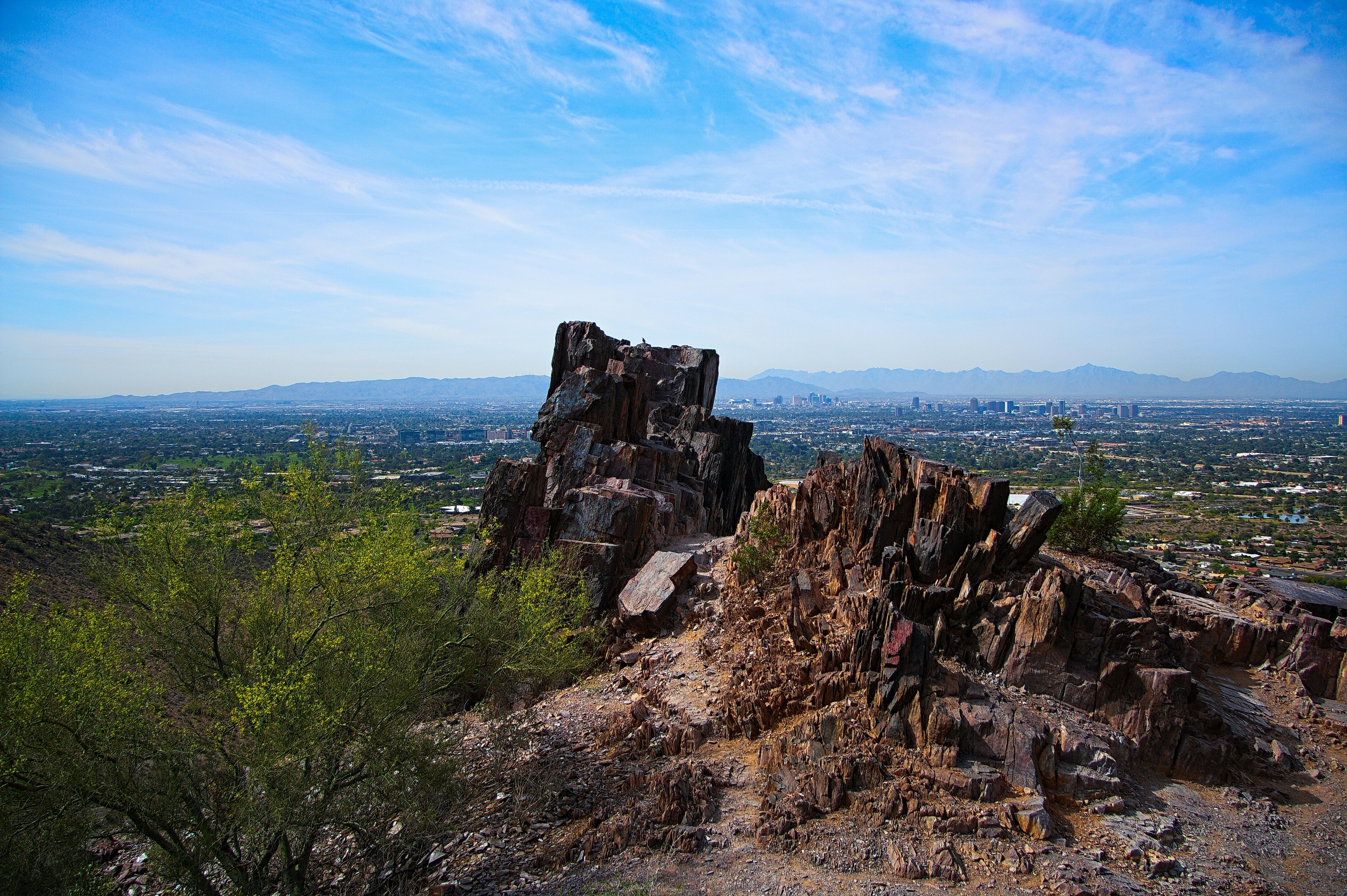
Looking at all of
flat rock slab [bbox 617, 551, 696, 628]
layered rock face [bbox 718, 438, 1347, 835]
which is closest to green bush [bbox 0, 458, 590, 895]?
flat rock slab [bbox 617, 551, 696, 628]

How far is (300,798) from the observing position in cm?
1295

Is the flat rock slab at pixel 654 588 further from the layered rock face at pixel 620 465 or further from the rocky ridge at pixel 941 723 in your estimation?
the layered rock face at pixel 620 465

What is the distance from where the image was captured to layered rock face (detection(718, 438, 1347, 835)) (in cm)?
1571

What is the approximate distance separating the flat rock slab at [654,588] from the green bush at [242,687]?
7.31m

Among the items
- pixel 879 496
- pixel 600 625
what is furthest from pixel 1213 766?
pixel 600 625

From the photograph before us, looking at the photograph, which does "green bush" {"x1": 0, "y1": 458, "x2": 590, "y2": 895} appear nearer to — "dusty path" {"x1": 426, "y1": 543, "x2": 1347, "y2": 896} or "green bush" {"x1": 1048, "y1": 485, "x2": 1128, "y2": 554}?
"dusty path" {"x1": 426, "y1": 543, "x2": 1347, "y2": 896}

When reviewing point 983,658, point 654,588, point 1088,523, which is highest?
point 1088,523

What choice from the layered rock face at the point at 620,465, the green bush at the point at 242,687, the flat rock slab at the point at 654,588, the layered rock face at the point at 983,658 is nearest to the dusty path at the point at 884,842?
the layered rock face at the point at 983,658

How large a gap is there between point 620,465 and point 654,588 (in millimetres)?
8537

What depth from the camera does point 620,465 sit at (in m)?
33.6

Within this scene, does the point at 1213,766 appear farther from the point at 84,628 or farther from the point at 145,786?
the point at 84,628

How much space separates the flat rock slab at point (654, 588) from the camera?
25.8m

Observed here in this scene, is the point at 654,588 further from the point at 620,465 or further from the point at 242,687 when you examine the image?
the point at 242,687

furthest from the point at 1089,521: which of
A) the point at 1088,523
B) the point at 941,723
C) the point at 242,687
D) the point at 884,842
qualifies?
the point at 242,687
